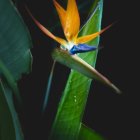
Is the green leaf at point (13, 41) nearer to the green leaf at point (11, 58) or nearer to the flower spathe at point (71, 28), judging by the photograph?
the green leaf at point (11, 58)

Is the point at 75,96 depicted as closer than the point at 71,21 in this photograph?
No

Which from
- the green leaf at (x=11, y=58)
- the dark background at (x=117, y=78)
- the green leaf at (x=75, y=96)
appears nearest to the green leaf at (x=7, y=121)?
the green leaf at (x=11, y=58)

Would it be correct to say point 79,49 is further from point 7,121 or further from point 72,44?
point 7,121

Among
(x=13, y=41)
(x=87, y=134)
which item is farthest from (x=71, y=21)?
(x=87, y=134)

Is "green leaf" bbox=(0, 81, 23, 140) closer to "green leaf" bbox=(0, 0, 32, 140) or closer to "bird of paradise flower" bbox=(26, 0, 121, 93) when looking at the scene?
"green leaf" bbox=(0, 0, 32, 140)

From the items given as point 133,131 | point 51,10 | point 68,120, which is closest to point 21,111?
point 68,120

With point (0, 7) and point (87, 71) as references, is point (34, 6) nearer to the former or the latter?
point (0, 7)

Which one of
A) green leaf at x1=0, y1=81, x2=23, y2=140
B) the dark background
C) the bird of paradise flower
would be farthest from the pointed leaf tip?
the dark background
